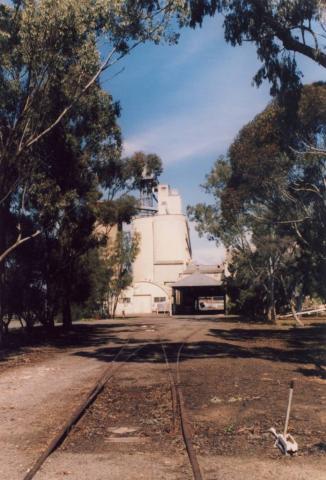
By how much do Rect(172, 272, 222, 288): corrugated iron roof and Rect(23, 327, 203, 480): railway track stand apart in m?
44.2

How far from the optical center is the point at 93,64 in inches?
886

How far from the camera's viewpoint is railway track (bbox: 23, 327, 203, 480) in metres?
6.84

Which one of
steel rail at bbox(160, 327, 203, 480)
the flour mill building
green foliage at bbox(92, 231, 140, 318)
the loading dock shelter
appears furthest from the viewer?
the flour mill building

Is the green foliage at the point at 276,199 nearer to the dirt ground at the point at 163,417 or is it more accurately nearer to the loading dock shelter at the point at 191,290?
the dirt ground at the point at 163,417

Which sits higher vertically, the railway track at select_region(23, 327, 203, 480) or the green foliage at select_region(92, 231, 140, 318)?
the green foliage at select_region(92, 231, 140, 318)

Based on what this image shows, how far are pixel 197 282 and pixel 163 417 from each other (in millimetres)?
56377

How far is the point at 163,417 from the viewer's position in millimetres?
9656

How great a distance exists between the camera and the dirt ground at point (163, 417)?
6.76m

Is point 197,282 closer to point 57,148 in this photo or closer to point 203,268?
point 203,268

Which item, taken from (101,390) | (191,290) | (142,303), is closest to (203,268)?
(191,290)

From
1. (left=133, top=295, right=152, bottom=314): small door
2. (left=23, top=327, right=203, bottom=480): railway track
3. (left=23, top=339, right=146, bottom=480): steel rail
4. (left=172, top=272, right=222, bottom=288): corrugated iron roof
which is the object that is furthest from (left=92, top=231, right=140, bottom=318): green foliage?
(left=23, top=339, right=146, bottom=480): steel rail

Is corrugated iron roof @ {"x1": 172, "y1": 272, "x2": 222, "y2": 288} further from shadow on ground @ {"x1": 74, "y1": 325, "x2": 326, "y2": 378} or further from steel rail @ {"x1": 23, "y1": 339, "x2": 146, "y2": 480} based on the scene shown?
steel rail @ {"x1": 23, "y1": 339, "x2": 146, "y2": 480}

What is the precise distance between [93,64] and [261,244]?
2576cm

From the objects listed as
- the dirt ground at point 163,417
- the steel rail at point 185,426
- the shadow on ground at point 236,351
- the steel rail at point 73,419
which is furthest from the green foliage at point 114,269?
the steel rail at point 185,426
